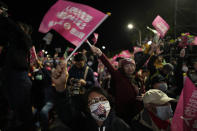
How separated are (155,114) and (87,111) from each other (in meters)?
0.94

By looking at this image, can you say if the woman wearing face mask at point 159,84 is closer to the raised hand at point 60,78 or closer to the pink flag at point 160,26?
the pink flag at point 160,26

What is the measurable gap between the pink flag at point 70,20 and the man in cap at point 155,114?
52.0 inches

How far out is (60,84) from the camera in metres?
1.93

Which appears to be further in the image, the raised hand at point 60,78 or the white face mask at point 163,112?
the white face mask at point 163,112

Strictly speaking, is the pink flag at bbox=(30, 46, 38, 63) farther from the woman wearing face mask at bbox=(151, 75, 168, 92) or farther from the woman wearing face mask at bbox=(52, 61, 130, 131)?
the woman wearing face mask at bbox=(151, 75, 168, 92)

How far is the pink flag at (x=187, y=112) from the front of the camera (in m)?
2.05

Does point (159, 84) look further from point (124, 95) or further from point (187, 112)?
point (187, 112)

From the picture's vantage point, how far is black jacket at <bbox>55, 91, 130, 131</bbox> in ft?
6.31

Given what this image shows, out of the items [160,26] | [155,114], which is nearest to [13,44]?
[155,114]

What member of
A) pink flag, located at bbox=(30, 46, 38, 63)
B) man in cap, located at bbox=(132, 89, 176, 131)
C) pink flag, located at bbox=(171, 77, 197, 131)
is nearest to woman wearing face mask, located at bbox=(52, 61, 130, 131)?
man in cap, located at bbox=(132, 89, 176, 131)

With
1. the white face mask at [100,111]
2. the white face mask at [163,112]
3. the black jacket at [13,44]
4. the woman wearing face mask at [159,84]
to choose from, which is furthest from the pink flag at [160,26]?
the black jacket at [13,44]

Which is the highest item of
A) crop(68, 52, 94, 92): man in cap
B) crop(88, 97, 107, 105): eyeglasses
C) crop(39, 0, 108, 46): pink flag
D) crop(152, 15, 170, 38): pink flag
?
crop(152, 15, 170, 38): pink flag

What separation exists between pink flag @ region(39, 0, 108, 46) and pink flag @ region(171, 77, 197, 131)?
1.44m

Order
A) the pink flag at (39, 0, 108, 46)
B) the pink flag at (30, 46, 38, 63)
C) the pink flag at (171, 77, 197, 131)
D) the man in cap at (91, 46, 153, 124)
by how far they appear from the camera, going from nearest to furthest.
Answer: the pink flag at (171, 77, 197, 131), the pink flag at (39, 0, 108, 46), the man in cap at (91, 46, 153, 124), the pink flag at (30, 46, 38, 63)
